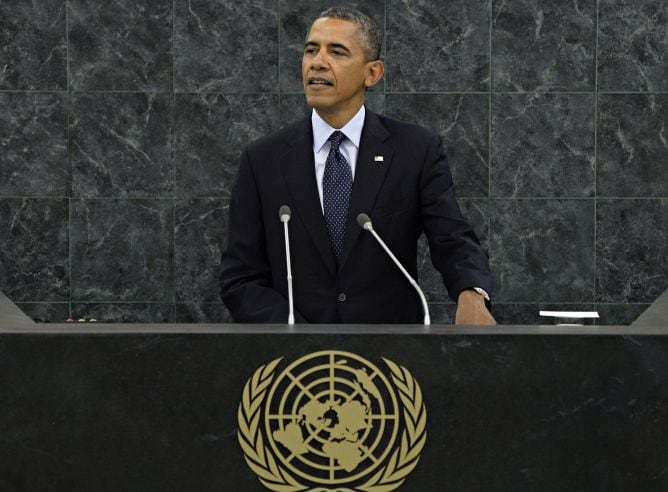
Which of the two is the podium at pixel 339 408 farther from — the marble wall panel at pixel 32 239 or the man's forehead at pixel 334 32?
the marble wall panel at pixel 32 239

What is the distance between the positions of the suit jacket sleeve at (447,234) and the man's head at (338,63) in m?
0.27

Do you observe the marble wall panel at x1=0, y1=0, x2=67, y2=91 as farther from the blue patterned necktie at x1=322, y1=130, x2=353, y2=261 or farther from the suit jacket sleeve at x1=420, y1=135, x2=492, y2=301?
the suit jacket sleeve at x1=420, y1=135, x2=492, y2=301

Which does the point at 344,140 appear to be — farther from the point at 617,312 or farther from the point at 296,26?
the point at 617,312

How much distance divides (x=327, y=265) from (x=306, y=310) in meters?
0.13

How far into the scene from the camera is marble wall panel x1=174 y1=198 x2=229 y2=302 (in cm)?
638

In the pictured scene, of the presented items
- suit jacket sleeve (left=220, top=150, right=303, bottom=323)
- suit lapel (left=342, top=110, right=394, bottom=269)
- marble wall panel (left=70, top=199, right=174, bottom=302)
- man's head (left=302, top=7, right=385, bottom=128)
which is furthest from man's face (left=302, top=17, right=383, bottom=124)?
marble wall panel (left=70, top=199, right=174, bottom=302)

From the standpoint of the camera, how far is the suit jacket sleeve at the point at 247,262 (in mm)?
2967

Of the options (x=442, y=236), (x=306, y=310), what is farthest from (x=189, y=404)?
(x=442, y=236)

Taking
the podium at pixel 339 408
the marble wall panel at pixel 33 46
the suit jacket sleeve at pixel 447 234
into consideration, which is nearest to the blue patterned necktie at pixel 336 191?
the suit jacket sleeve at pixel 447 234

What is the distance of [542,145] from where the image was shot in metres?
6.33

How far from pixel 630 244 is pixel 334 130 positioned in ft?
11.5

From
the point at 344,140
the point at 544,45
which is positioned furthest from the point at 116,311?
the point at 344,140

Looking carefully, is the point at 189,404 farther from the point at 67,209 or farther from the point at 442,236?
the point at 67,209

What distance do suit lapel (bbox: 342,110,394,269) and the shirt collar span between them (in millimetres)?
15
